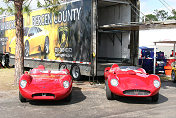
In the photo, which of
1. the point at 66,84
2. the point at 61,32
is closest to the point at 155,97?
the point at 66,84

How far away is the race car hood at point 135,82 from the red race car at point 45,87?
1627 mm

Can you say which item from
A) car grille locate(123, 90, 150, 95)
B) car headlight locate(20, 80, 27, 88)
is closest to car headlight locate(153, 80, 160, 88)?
car grille locate(123, 90, 150, 95)

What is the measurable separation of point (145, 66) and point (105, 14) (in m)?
5.19

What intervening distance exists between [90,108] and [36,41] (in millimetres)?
9241

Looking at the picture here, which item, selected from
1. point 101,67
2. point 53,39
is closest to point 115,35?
point 101,67

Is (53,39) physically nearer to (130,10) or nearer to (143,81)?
(130,10)

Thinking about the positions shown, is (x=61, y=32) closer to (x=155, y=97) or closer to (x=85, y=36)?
(x=85, y=36)

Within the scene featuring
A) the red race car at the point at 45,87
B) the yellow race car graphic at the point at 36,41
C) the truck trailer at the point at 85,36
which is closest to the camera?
the red race car at the point at 45,87

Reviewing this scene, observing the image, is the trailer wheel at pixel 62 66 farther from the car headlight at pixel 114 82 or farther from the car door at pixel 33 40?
the car headlight at pixel 114 82

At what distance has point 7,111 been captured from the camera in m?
6.55

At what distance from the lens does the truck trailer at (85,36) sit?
11.5m

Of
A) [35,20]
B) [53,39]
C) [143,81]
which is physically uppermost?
[35,20]

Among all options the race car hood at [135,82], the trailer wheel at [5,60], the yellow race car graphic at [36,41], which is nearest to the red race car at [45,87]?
the race car hood at [135,82]

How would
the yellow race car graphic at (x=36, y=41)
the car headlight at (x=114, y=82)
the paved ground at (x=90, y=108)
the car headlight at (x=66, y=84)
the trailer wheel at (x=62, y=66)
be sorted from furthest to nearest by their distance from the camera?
the yellow race car graphic at (x=36, y=41), the trailer wheel at (x=62, y=66), the car headlight at (x=114, y=82), the car headlight at (x=66, y=84), the paved ground at (x=90, y=108)
